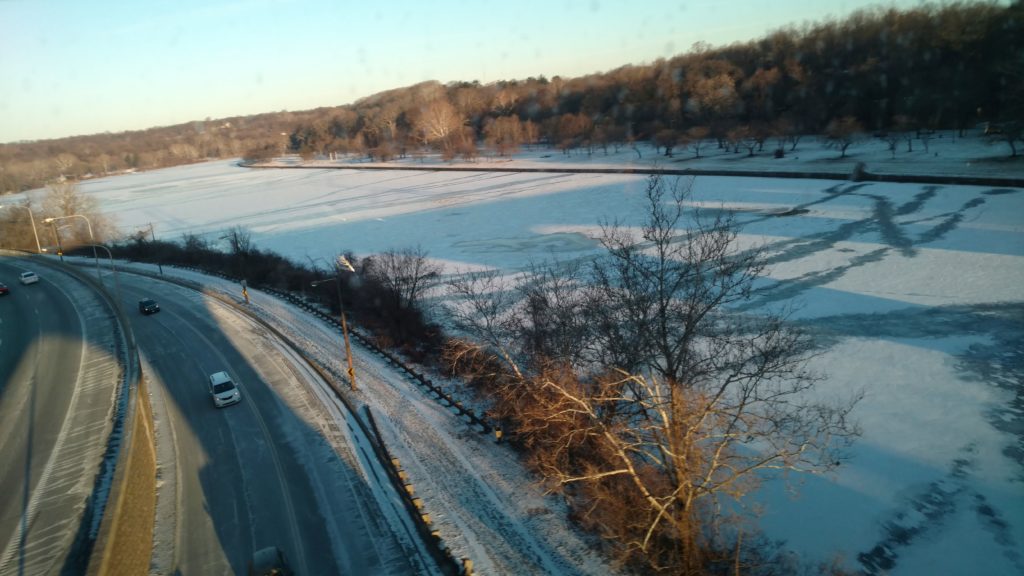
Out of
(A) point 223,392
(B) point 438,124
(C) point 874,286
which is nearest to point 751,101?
(B) point 438,124

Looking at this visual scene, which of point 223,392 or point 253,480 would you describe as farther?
point 223,392

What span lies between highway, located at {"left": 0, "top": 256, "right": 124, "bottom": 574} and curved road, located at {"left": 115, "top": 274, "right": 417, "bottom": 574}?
113cm

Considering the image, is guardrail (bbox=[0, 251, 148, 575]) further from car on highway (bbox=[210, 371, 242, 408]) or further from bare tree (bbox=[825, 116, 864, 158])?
bare tree (bbox=[825, 116, 864, 158])

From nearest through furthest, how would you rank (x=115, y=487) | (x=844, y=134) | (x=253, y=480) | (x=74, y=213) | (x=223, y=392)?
(x=115, y=487), (x=253, y=480), (x=223, y=392), (x=74, y=213), (x=844, y=134)

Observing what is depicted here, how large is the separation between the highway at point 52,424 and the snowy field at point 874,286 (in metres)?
6.08

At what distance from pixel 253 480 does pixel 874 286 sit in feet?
59.9

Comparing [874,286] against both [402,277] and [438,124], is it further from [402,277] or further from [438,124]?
[438,124]

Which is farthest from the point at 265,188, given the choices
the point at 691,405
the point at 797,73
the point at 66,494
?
the point at 691,405

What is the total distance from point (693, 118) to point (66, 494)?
2716 inches

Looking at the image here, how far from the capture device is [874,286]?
18.8 m

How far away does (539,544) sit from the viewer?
8.97 meters

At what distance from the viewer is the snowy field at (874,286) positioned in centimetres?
915

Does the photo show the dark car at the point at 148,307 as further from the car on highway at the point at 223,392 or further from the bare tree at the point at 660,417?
the bare tree at the point at 660,417

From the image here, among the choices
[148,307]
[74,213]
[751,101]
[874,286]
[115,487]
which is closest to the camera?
[115,487]
